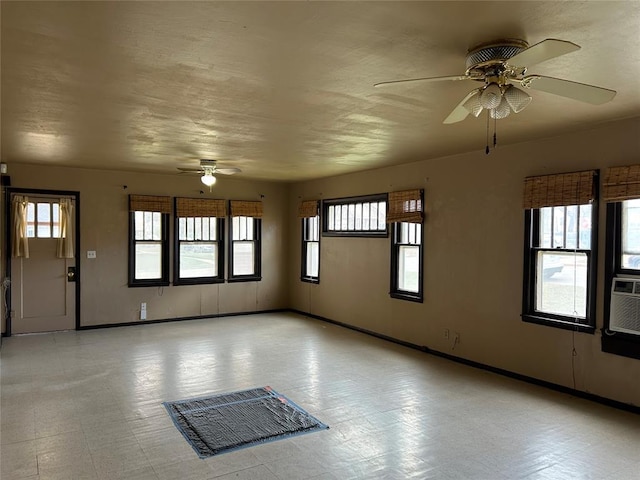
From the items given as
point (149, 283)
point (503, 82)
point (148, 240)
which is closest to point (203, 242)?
point (148, 240)

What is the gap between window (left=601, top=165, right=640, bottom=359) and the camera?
13.1 ft

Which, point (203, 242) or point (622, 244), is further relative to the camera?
point (203, 242)

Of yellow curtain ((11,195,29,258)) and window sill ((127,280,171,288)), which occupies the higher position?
yellow curtain ((11,195,29,258))

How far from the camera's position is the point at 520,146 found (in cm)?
500

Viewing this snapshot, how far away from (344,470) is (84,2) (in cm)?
298

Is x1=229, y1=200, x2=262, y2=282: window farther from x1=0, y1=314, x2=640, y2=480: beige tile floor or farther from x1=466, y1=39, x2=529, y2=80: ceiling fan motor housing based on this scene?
x1=466, y1=39, x2=529, y2=80: ceiling fan motor housing

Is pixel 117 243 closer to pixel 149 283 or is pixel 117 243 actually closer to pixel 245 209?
pixel 149 283

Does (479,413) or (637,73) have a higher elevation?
(637,73)

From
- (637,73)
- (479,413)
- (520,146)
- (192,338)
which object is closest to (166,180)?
(192,338)

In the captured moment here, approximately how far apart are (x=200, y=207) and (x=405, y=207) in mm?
3686

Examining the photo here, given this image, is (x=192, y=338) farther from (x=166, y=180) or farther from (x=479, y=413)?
(x=479, y=413)

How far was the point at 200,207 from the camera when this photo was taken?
8.17 m

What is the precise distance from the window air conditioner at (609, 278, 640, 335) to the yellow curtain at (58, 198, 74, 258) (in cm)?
707

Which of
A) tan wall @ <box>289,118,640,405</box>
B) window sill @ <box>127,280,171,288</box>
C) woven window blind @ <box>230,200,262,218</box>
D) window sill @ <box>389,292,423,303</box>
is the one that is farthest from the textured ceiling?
woven window blind @ <box>230,200,262,218</box>
